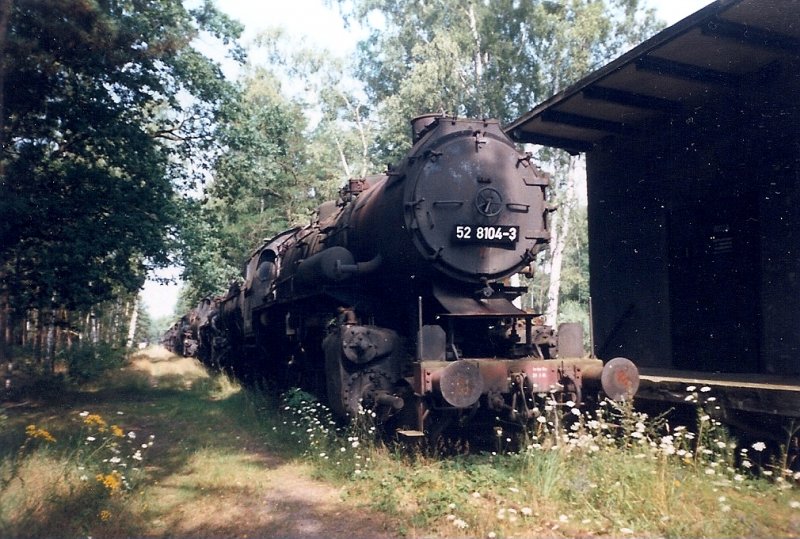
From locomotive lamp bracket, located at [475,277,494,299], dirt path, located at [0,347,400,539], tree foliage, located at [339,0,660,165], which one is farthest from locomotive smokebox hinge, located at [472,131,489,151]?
tree foliage, located at [339,0,660,165]

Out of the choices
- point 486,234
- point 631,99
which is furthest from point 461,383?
point 631,99

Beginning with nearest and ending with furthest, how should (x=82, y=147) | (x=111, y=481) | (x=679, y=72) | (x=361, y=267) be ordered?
(x=111, y=481) < (x=361, y=267) < (x=679, y=72) < (x=82, y=147)

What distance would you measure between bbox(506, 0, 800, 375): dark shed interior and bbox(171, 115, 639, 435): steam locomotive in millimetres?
2447

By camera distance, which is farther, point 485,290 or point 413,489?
point 485,290

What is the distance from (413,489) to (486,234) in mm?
2732

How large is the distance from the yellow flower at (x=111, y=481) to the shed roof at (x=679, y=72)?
6.97 m

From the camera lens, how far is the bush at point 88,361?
1650 centimetres

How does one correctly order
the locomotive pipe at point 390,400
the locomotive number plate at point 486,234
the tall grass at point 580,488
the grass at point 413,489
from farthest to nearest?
the locomotive number plate at point 486,234 → the locomotive pipe at point 390,400 → the grass at point 413,489 → the tall grass at point 580,488

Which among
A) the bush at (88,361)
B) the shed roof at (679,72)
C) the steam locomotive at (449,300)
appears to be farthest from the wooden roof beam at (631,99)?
the bush at (88,361)

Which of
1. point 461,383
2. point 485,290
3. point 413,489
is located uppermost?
point 485,290

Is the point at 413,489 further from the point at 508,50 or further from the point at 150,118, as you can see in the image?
the point at 508,50

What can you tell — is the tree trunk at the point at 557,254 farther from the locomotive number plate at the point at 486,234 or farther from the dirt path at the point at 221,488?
the locomotive number plate at the point at 486,234

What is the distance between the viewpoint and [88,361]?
17.1m

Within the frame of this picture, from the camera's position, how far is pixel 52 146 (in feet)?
40.4
